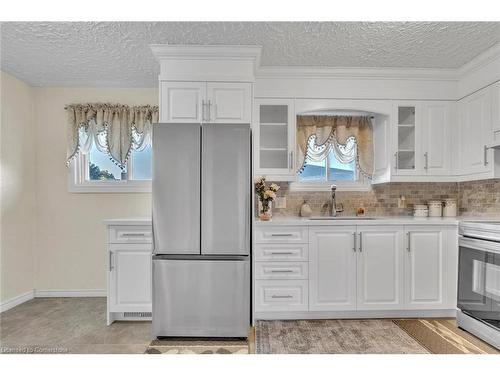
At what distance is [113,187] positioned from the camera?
13.6 feet

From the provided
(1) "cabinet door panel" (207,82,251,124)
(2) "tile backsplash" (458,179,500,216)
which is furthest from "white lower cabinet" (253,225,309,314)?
(2) "tile backsplash" (458,179,500,216)

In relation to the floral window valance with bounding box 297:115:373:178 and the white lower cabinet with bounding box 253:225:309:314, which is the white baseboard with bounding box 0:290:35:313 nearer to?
the white lower cabinet with bounding box 253:225:309:314

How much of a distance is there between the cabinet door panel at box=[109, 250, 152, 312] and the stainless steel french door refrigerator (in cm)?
42

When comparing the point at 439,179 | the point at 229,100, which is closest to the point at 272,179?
the point at 229,100

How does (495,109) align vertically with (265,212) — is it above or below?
above

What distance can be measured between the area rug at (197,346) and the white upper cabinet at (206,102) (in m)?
1.86

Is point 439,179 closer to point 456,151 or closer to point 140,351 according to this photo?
point 456,151

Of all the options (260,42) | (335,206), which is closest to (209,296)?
(335,206)

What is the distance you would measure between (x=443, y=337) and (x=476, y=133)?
1908mm

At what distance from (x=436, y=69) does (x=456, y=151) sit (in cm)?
86

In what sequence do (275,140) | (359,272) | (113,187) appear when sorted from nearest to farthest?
1. (359,272)
2. (275,140)
3. (113,187)

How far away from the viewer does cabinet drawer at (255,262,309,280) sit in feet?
10.7

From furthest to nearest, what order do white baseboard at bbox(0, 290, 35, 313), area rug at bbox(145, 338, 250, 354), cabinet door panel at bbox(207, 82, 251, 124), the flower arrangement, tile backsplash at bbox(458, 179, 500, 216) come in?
white baseboard at bbox(0, 290, 35, 313), the flower arrangement, tile backsplash at bbox(458, 179, 500, 216), cabinet door panel at bbox(207, 82, 251, 124), area rug at bbox(145, 338, 250, 354)

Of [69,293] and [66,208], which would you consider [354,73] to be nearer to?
[66,208]
